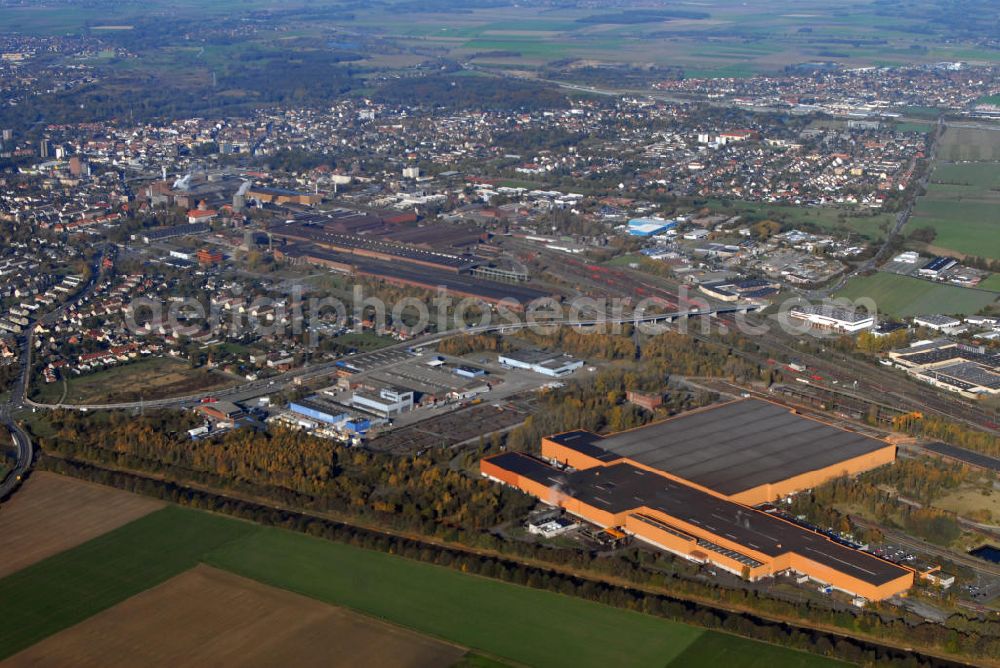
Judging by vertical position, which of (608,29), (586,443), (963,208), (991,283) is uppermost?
(608,29)

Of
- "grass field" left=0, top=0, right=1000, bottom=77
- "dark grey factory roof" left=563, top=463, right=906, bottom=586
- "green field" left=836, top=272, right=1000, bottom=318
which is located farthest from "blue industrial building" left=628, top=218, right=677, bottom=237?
"grass field" left=0, top=0, right=1000, bottom=77

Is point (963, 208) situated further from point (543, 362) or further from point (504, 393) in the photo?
point (504, 393)

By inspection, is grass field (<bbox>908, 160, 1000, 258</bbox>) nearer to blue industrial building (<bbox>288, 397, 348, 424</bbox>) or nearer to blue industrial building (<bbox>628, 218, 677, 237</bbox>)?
blue industrial building (<bbox>628, 218, 677, 237</bbox>)

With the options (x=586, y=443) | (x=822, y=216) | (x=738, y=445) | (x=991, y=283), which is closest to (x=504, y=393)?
(x=586, y=443)

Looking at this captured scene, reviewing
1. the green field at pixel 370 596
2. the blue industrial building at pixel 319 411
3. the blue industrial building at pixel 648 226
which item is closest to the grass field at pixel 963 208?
the blue industrial building at pixel 648 226

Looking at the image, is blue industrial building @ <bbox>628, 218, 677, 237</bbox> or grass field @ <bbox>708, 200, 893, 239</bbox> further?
grass field @ <bbox>708, 200, 893, 239</bbox>

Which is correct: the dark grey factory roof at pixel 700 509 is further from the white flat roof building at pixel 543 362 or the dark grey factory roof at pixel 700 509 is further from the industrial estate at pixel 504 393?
the white flat roof building at pixel 543 362
